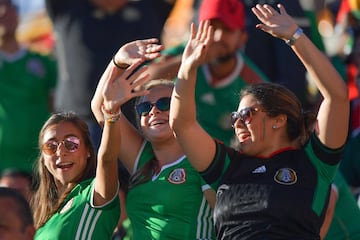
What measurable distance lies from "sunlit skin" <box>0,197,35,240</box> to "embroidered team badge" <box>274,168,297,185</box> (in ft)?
4.00

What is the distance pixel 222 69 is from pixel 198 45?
2.11m

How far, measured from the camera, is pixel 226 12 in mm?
7152

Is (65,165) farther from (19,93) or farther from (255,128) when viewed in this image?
(19,93)

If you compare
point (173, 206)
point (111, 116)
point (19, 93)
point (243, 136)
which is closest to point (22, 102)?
point (19, 93)

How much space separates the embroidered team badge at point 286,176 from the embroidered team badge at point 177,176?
0.58 m

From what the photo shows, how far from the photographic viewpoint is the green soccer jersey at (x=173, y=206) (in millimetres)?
5668

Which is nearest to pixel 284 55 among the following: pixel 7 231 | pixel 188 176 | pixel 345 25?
pixel 345 25

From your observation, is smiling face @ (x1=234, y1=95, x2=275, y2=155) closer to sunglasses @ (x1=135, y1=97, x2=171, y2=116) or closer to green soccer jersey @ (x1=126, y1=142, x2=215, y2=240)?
green soccer jersey @ (x1=126, y1=142, x2=215, y2=240)

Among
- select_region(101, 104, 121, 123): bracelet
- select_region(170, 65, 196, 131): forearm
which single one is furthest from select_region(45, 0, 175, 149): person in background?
select_region(170, 65, 196, 131): forearm

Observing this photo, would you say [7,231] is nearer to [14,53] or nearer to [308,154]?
[308,154]

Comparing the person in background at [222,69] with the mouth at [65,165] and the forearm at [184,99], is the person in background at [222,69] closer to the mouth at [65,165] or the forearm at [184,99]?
the mouth at [65,165]

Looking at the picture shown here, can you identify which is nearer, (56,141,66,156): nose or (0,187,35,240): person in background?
(0,187,35,240): person in background

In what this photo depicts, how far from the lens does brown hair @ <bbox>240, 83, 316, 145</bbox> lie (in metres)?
5.51

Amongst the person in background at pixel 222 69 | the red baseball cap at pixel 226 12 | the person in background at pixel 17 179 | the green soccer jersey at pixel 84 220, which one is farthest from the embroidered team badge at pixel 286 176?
the person in background at pixel 17 179
